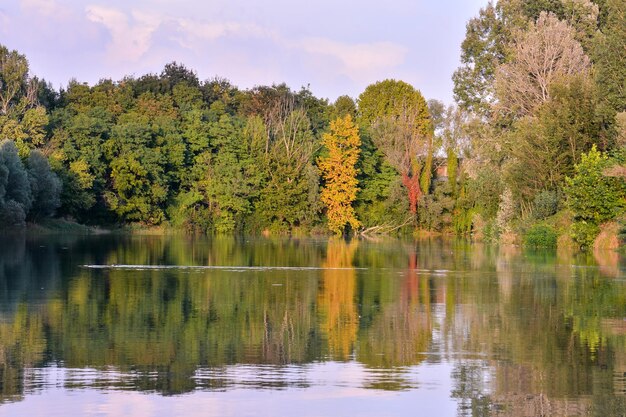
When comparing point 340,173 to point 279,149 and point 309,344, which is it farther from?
point 309,344

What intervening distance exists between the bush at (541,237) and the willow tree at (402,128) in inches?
984

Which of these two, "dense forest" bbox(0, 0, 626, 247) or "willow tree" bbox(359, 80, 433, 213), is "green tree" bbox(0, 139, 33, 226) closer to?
"dense forest" bbox(0, 0, 626, 247)

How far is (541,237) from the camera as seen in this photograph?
47969mm

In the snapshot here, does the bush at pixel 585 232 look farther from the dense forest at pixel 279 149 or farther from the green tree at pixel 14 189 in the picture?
the green tree at pixel 14 189

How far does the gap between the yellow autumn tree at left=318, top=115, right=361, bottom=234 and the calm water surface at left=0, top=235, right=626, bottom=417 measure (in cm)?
4523

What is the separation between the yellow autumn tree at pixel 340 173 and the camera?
74.1 meters

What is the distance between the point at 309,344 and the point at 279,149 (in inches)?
2428

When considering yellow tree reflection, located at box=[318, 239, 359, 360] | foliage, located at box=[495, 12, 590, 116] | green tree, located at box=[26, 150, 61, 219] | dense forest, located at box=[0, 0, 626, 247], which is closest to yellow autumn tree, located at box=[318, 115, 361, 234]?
dense forest, located at box=[0, 0, 626, 247]

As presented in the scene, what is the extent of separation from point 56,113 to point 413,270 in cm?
4630

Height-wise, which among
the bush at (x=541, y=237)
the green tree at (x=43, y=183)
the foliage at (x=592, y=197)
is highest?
the green tree at (x=43, y=183)

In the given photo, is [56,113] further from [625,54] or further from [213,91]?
[625,54]

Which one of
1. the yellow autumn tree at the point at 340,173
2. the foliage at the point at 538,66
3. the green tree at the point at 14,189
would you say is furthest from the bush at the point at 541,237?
the green tree at the point at 14,189

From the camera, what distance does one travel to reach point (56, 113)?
236 feet

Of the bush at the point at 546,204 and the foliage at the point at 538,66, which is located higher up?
the foliage at the point at 538,66
